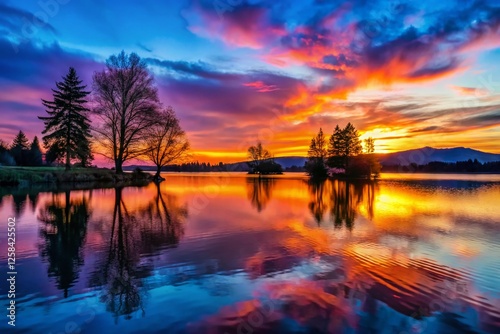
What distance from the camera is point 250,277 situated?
19.8 ft

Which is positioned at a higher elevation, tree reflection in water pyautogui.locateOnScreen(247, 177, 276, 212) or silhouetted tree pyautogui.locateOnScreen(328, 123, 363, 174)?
silhouetted tree pyautogui.locateOnScreen(328, 123, 363, 174)

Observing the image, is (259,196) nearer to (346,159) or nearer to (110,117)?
(110,117)

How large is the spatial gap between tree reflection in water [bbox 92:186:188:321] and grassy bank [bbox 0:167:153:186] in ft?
65.0

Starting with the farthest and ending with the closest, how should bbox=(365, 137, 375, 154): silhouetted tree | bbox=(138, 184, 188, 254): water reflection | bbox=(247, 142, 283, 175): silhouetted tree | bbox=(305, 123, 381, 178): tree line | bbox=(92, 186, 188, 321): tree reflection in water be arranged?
bbox=(247, 142, 283, 175): silhouetted tree → bbox=(365, 137, 375, 154): silhouetted tree → bbox=(305, 123, 381, 178): tree line → bbox=(138, 184, 188, 254): water reflection → bbox=(92, 186, 188, 321): tree reflection in water

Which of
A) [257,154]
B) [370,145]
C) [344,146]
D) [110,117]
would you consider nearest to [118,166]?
[110,117]

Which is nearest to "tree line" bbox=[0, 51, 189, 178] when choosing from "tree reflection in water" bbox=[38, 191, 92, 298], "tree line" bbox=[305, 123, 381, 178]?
"tree reflection in water" bbox=[38, 191, 92, 298]

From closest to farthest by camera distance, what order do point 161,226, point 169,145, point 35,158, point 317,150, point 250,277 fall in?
point 250,277, point 161,226, point 169,145, point 35,158, point 317,150

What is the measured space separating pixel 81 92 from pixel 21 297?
40.2 metres

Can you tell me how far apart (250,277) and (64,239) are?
609 centimetres

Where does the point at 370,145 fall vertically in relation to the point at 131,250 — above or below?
above

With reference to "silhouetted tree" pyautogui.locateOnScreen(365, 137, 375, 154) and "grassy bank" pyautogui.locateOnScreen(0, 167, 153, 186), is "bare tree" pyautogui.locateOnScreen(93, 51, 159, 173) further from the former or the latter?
"silhouetted tree" pyautogui.locateOnScreen(365, 137, 375, 154)

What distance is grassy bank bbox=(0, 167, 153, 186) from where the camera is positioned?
27312 mm

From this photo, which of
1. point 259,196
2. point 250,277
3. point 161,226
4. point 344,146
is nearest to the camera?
point 250,277

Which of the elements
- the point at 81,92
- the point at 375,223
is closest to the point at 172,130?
the point at 81,92
